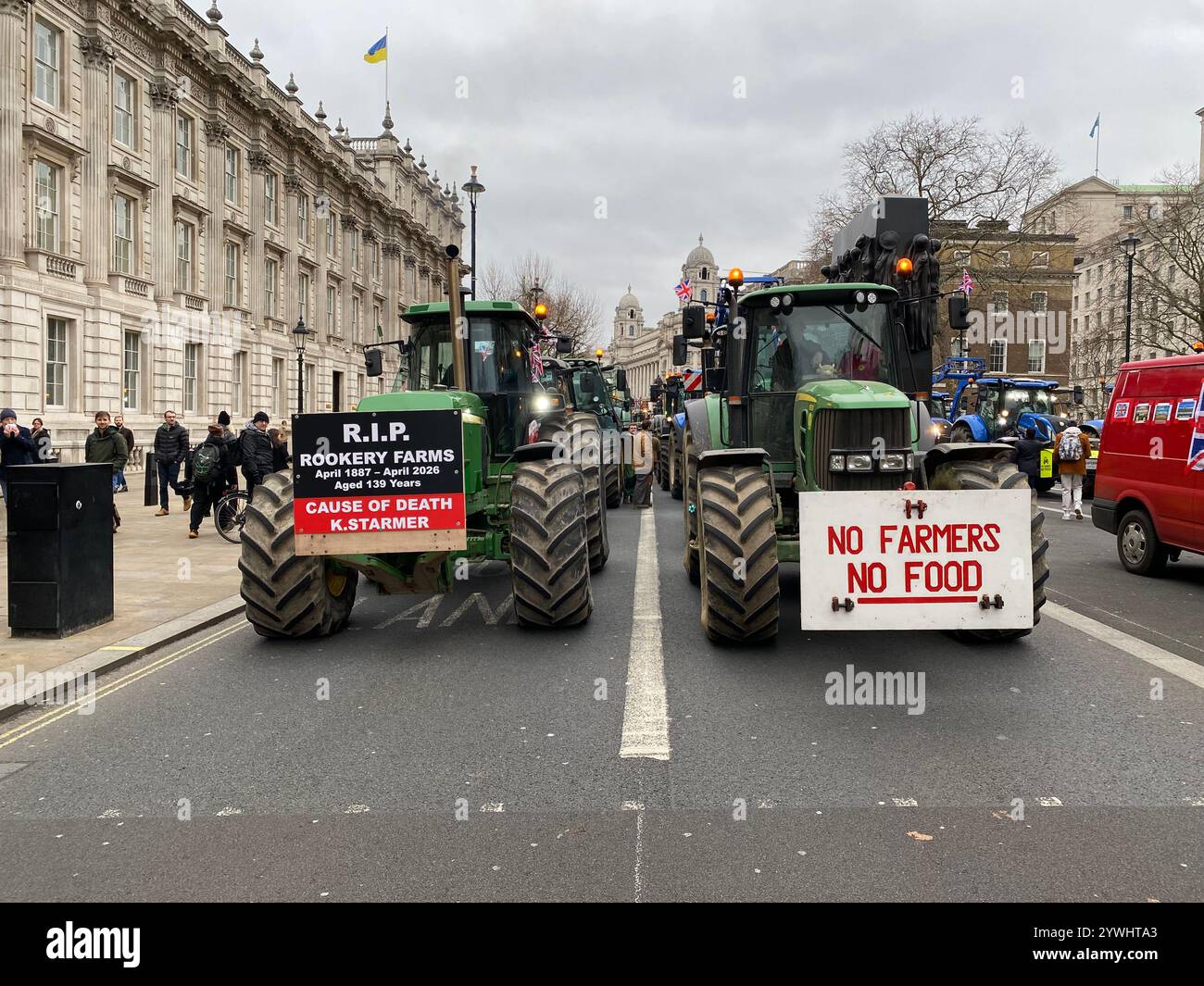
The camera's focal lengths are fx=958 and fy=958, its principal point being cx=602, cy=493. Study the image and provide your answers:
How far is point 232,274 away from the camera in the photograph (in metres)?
37.9

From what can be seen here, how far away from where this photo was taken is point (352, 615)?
882 cm

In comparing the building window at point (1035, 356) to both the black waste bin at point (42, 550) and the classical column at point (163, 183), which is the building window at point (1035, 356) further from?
the black waste bin at point (42, 550)

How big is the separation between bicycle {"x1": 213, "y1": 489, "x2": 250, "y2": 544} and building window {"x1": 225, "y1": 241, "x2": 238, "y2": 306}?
24.7m

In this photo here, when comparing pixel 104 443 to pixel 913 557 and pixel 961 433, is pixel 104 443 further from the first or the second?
pixel 961 433

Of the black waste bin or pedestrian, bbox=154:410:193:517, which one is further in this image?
pedestrian, bbox=154:410:193:517

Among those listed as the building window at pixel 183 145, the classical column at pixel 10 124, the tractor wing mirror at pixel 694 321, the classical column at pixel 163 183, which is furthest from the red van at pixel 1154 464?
the building window at pixel 183 145

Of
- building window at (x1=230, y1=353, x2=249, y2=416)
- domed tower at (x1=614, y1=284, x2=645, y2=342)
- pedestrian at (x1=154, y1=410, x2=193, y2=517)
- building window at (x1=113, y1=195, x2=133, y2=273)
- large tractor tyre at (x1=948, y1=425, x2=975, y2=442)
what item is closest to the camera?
pedestrian at (x1=154, y1=410, x2=193, y2=517)

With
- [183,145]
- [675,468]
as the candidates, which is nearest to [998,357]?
[183,145]

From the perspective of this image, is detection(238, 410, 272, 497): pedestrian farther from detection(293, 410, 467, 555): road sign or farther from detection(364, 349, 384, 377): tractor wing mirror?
detection(293, 410, 467, 555): road sign

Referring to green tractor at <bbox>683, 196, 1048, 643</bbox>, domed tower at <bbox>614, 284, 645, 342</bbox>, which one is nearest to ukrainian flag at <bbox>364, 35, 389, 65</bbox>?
green tractor at <bbox>683, 196, 1048, 643</bbox>

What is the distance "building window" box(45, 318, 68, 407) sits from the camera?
2577 centimetres

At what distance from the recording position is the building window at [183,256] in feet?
108

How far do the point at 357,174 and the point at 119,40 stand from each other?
23.0 meters

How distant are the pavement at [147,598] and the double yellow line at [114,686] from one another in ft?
0.73
